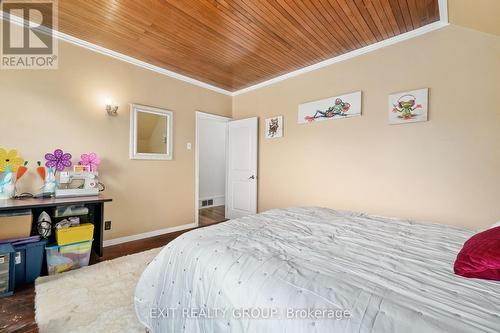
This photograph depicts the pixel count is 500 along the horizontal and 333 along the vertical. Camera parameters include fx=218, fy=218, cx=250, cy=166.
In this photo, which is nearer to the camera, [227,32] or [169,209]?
[227,32]

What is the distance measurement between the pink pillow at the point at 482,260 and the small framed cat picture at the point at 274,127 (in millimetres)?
2962

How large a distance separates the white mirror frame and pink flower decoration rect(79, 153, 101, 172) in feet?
1.62

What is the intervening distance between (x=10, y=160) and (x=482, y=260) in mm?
3685

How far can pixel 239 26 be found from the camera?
2422 millimetres

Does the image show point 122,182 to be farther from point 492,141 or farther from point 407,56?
point 492,141

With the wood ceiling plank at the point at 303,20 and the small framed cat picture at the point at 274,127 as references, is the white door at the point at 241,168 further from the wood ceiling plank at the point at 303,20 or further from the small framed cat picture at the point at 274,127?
the wood ceiling plank at the point at 303,20

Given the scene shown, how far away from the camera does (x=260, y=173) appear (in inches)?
161

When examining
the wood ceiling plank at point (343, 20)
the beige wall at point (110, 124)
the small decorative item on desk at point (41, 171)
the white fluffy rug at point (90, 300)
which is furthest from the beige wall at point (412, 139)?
the small decorative item on desk at point (41, 171)

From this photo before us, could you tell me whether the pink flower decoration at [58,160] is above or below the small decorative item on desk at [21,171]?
Answer: above

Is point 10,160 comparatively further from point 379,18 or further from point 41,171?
point 379,18

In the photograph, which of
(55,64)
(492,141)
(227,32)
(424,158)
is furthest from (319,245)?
(55,64)

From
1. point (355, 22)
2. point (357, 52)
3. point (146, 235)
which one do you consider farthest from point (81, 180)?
point (357, 52)

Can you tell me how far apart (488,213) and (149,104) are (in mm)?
4305

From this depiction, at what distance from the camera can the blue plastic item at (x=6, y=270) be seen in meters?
1.82
